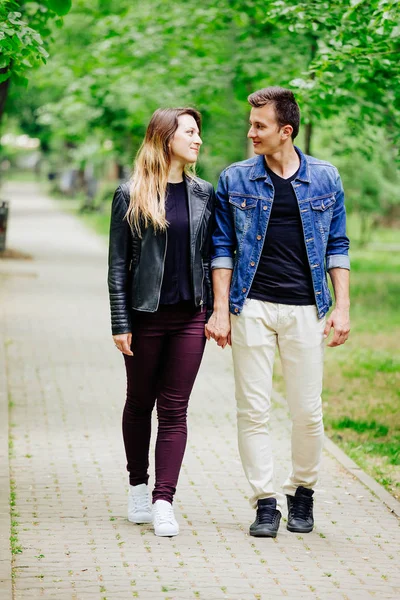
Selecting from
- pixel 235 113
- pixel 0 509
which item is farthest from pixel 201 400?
pixel 235 113

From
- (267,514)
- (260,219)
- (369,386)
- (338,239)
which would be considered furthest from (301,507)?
(369,386)

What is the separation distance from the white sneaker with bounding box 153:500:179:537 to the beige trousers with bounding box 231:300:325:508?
410 millimetres

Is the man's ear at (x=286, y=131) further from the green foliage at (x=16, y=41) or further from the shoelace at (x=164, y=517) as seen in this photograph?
the green foliage at (x=16, y=41)

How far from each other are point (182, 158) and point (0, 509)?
6.75 ft

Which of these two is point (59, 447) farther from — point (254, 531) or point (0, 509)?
point (254, 531)

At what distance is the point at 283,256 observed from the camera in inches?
212

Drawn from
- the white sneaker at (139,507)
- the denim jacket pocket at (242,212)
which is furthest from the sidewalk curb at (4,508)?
the denim jacket pocket at (242,212)

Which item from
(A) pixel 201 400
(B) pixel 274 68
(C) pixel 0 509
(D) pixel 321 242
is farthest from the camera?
(B) pixel 274 68

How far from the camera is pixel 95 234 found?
31.9 m

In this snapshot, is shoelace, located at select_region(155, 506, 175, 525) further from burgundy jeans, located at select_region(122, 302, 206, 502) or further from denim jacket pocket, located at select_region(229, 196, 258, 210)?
denim jacket pocket, located at select_region(229, 196, 258, 210)

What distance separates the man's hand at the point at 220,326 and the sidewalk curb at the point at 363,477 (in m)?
1.55

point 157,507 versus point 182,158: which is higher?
point 182,158

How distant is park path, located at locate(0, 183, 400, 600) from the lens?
16.0 feet

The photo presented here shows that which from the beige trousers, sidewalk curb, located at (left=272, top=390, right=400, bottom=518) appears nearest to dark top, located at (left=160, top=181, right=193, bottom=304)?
the beige trousers
